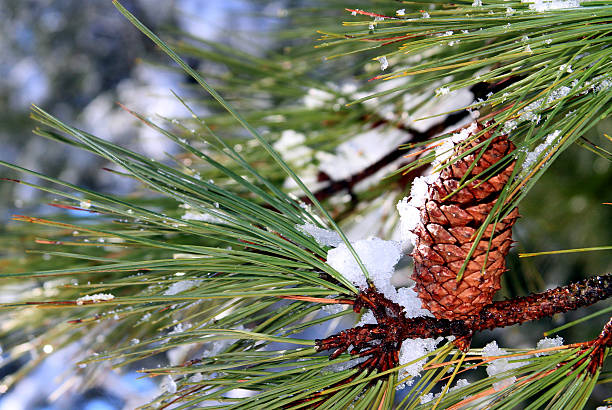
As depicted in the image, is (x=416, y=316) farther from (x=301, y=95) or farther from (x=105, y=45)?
(x=105, y=45)

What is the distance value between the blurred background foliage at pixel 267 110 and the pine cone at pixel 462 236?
0.31 meters

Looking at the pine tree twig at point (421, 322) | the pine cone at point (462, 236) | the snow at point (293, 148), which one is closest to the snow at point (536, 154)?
the pine cone at point (462, 236)

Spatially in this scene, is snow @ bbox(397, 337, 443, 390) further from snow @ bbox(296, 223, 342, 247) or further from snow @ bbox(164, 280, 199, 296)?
snow @ bbox(164, 280, 199, 296)

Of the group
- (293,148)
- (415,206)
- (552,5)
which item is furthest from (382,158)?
(552,5)

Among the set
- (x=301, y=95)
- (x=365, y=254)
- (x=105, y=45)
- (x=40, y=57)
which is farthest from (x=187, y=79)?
(x=365, y=254)

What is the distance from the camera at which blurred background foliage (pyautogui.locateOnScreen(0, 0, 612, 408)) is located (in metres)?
0.94

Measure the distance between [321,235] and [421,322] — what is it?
14 cm

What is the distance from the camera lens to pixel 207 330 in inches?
18.1

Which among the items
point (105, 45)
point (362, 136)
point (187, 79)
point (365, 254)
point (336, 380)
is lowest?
point (336, 380)

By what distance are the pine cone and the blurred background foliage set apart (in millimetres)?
310

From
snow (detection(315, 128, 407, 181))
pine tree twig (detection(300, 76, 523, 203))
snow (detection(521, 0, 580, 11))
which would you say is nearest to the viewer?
snow (detection(521, 0, 580, 11))

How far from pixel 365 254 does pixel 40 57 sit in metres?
2.89

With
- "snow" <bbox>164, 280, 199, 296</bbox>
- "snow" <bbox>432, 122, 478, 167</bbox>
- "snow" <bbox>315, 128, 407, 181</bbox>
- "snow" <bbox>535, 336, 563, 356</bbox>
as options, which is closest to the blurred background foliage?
"snow" <bbox>315, 128, 407, 181</bbox>

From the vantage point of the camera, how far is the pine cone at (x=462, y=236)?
473 mm
